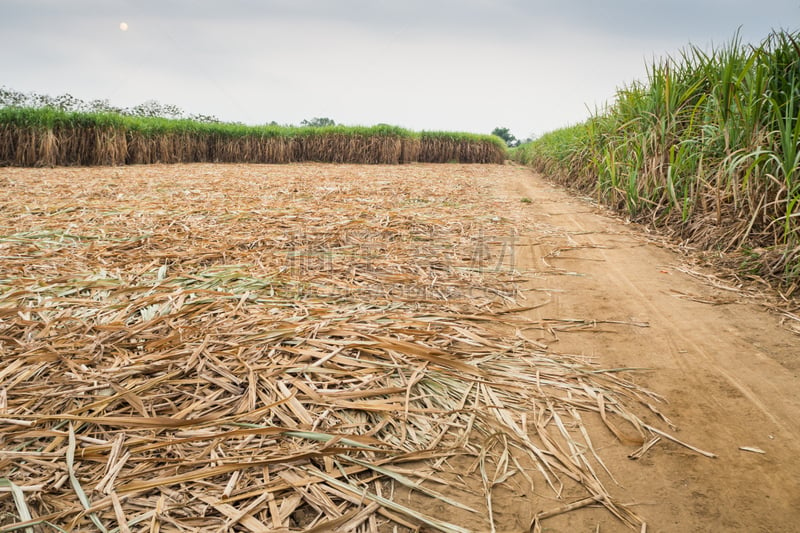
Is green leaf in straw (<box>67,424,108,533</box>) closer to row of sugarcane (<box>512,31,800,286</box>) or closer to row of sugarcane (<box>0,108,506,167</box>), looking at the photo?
row of sugarcane (<box>512,31,800,286</box>)

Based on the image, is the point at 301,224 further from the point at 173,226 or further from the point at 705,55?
the point at 705,55

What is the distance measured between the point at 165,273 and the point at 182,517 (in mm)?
1763

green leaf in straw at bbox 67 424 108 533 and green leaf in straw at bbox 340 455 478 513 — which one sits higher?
green leaf in straw at bbox 340 455 478 513

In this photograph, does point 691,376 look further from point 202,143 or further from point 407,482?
point 202,143

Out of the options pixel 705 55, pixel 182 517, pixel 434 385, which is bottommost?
pixel 182 517

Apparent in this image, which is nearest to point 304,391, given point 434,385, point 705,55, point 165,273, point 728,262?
point 434,385

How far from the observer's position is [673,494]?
A: 105 cm

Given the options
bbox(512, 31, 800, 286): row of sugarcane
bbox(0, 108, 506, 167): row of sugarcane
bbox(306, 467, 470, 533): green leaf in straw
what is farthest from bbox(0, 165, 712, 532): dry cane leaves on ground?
bbox(0, 108, 506, 167): row of sugarcane

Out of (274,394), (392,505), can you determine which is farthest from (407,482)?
(274,394)

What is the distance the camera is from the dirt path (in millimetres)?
1018

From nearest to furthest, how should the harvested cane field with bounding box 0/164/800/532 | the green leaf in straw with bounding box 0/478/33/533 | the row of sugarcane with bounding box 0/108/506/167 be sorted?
the green leaf in straw with bounding box 0/478/33/533 → the harvested cane field with bounding box 0/164/800/532 → the row of sugarcane with bounding box 0/108/506/167

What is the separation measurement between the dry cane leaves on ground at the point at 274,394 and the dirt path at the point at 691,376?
0.10 meters

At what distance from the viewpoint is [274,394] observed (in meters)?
1.35

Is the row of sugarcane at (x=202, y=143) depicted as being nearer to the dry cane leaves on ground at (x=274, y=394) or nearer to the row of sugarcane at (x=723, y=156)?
the dry cane leaves on ground at (x=274, y=394)
